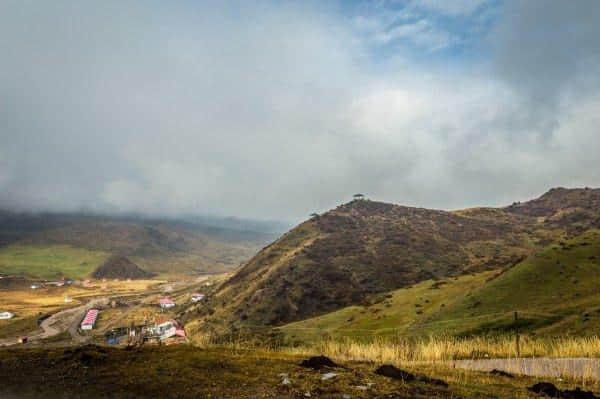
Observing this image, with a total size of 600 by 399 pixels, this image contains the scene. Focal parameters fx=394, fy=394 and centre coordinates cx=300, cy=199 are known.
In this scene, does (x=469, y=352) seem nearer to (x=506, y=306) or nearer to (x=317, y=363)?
(x=317, y=363)

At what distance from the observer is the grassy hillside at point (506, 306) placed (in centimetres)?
2578

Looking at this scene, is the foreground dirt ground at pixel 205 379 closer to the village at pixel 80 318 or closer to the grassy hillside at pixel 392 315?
the grassy hillside at pixel 392 315

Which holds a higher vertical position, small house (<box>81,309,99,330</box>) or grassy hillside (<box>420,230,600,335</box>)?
grassy hillside (<box>420,230,600,335</box>)

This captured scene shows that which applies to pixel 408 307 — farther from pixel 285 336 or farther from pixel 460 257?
pixel 460 257

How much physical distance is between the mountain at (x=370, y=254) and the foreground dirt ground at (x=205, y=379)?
162 feet

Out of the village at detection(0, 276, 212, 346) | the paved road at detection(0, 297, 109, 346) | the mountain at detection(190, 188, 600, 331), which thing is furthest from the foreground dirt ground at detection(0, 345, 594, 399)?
the paved road at detection(0, 297, 109, 346)

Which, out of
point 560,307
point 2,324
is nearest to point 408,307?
point 560,307

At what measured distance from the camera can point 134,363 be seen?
43.5ft

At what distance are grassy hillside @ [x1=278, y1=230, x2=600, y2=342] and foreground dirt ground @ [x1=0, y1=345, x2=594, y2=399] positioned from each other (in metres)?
14.9

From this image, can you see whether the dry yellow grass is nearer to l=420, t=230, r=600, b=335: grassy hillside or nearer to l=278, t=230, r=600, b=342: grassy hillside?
l=278, t=230, r=600, b=342: grassy hillside

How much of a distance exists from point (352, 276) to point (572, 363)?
69.7m

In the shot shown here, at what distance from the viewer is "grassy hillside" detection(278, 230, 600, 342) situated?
25783mm

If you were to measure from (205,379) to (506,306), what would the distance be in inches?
1211

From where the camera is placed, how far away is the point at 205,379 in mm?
11070
